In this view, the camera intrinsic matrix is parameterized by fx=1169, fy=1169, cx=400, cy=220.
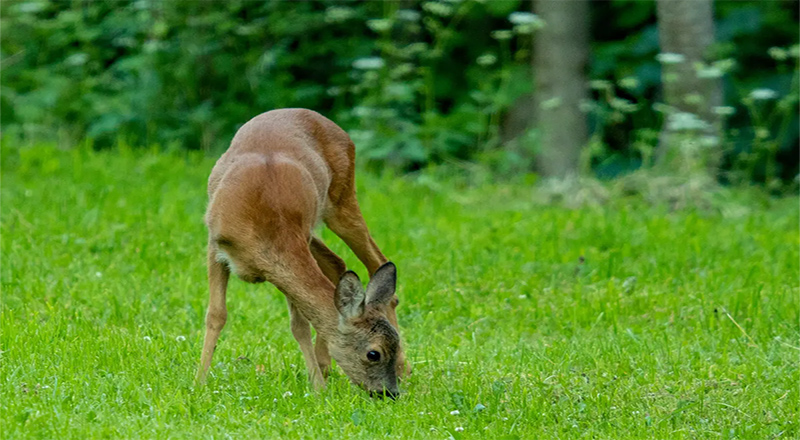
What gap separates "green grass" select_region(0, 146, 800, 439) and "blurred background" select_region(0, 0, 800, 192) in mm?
1494

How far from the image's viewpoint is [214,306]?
211 inches

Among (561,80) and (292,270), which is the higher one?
(292,270)

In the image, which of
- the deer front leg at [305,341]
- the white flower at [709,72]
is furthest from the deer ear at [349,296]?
the white flower at [709,72]

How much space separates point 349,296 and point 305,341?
42 cm

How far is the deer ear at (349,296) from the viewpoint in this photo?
16.8 ft

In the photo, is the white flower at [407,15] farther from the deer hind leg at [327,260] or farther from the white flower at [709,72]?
the deer hind leg at [327,260]

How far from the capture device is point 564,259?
763cm

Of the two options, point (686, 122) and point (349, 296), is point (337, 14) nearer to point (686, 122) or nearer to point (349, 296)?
point (686, 122)

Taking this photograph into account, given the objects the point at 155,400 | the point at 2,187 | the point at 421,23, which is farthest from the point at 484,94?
the point at 155,400

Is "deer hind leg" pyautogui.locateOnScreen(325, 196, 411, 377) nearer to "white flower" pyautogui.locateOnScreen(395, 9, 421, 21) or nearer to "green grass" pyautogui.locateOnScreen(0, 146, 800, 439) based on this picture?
"green grass" pyautogui.locateOnScreen(0, 146, 800, 439)

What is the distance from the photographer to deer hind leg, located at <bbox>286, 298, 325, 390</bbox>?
5.31m

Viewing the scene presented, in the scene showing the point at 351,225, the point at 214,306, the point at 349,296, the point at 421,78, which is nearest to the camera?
the point at 349,296

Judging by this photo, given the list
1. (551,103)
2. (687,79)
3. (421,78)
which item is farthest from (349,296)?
(421,78)

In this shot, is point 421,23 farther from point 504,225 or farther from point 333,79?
point 504,225
